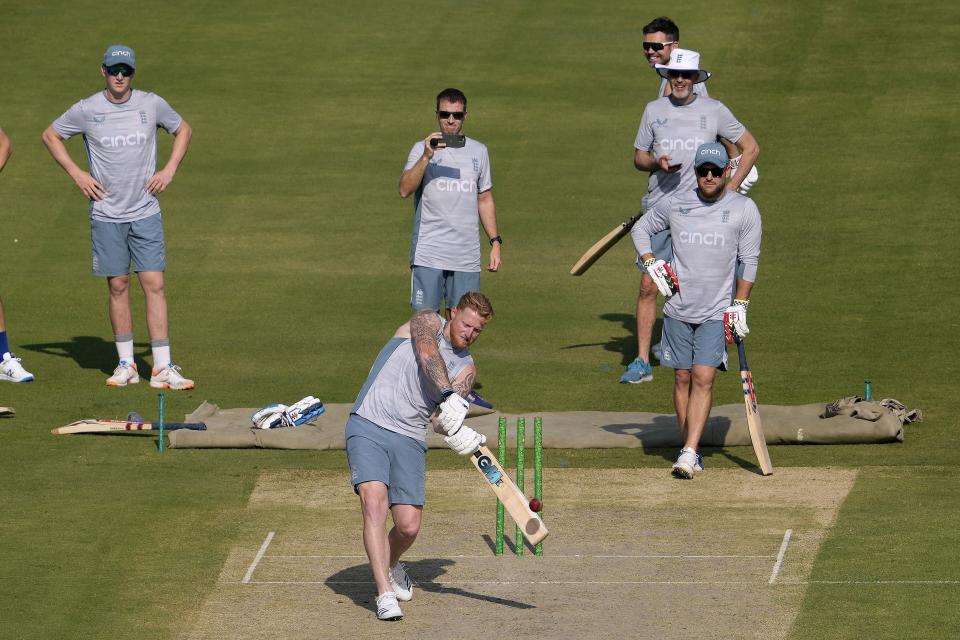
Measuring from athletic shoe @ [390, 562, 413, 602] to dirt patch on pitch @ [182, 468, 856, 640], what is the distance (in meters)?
0.10

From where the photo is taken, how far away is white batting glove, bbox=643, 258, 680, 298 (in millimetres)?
12188

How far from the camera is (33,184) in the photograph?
2144cm

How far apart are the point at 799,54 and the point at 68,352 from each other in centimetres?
1333

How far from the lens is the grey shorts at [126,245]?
14.4 m

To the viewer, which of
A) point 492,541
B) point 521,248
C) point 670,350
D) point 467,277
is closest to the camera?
point 492,541

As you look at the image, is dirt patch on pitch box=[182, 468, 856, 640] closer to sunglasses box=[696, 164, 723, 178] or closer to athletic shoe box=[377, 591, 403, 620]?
athletic shoe box=[377, 591, 403, 620]

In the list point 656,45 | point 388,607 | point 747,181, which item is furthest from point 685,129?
point 388,607

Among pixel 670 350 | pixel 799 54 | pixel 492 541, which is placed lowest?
pixel 492 541

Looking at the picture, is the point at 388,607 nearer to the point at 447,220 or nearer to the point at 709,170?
the point at 709,170

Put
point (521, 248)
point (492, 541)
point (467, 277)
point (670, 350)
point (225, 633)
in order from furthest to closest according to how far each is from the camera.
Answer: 1. point (521, 248)
2. point (467, 277)
3. point (670, 350)
4. point (492, 541)
5. point (225, 633)

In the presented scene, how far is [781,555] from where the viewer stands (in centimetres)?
1046

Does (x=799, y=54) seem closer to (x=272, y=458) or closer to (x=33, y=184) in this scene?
(x=33, y=184)

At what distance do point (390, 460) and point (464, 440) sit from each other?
51cm

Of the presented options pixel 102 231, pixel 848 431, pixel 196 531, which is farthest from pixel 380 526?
pixel 102 231
